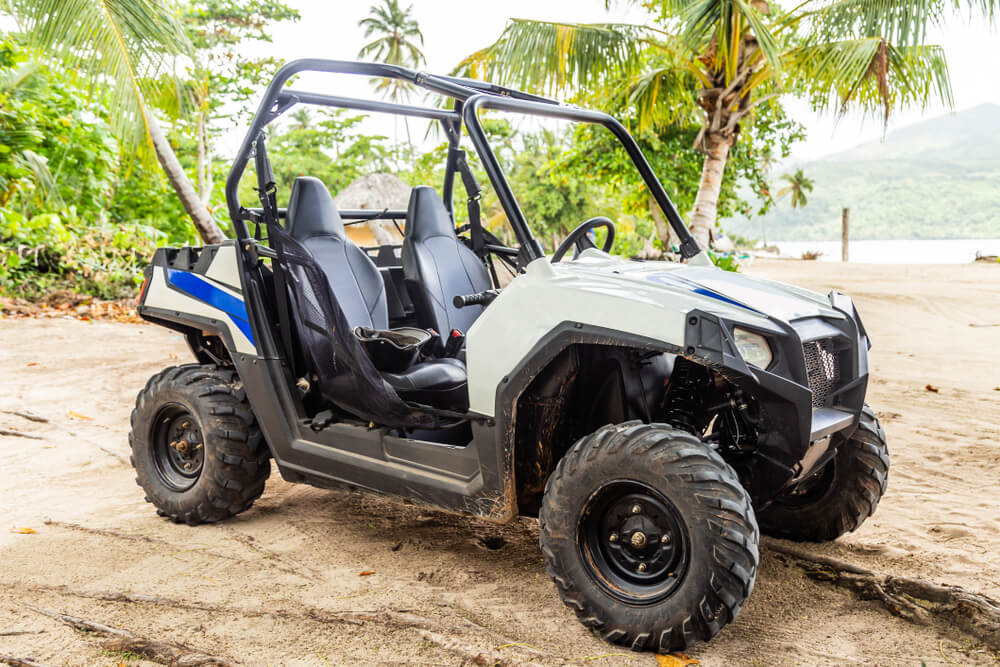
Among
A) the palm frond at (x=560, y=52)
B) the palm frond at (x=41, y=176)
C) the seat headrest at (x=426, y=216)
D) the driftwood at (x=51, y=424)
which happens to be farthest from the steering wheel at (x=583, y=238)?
the palm frond at (x=41, y=176)

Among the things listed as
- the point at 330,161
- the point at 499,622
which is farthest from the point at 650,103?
the point at 330,161

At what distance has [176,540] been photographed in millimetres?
3771

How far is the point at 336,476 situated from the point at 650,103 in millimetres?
8962

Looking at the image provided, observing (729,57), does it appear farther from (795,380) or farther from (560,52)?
(795,380)

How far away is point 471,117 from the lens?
3.05 m

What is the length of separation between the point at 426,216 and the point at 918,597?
261cm

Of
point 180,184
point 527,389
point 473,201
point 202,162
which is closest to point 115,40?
point 180,184

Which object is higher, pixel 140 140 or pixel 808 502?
pixel 140 140

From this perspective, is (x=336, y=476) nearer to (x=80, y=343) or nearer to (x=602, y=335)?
(x=602, y=335)

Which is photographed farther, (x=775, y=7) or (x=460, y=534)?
(x=775, y=7)

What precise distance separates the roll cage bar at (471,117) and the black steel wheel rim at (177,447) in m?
0.98

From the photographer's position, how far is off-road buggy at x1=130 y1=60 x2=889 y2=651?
262 centimetres

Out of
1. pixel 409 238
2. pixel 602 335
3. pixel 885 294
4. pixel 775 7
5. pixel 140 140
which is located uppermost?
pixel 775 7

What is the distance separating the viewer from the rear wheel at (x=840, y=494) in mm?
3264
